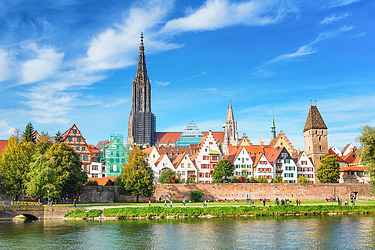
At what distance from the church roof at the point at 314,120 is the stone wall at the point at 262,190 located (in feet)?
78.3

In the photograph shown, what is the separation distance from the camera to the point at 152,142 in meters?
187

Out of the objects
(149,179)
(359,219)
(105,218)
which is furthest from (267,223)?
(149,179)

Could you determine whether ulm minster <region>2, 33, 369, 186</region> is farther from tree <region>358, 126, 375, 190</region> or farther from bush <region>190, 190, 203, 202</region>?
tree <region>358, 126, 375, 190</region>

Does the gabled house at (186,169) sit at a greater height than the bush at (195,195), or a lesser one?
greater

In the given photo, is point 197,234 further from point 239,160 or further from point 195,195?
point 239,160

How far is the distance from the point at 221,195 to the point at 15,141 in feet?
126

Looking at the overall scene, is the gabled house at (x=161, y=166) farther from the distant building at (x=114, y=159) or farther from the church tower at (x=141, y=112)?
the church tower at (x=141, y=112)

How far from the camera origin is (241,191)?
81688 millimetres

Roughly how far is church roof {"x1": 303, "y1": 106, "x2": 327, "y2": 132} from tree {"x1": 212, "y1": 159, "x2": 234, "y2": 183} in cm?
2971

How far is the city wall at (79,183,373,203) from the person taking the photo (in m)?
74.7

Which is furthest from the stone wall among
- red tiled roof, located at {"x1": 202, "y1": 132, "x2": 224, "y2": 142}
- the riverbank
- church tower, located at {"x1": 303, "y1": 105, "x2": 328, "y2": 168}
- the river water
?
→ red tiled roof, located at {"x1": 202, "y1": 132, "x2": 224, "y2": 142}

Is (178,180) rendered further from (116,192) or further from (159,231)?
(159,231)

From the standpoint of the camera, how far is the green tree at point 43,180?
58.9 m

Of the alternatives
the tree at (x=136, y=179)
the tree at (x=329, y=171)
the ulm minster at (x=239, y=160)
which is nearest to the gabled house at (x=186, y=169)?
the ulm minster at (x=239, y=160)
